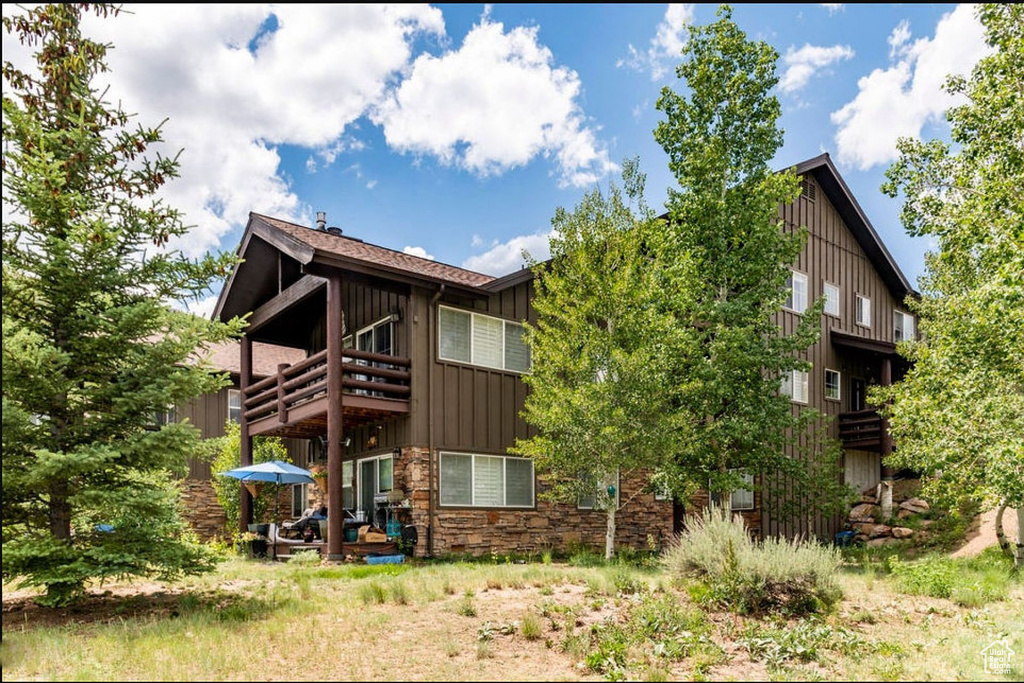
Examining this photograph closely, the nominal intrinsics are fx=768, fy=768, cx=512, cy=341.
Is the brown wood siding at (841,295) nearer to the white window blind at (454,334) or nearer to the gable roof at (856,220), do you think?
the gable roof at (856,220)

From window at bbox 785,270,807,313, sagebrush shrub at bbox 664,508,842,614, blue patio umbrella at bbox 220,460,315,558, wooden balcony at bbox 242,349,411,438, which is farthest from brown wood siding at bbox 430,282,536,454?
window at bbox 785,270,807,313

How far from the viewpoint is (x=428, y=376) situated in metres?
14.9

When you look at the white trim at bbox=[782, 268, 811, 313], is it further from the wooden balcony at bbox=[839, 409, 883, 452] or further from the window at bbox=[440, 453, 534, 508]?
the window at bbox=[440, 453, 534, 508]

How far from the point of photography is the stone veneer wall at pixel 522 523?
47.1ft

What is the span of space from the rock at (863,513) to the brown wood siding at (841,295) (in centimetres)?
56

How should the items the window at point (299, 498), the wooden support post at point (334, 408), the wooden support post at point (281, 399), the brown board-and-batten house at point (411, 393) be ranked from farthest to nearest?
1. the window at point (299, 498)
2. the wooden support post at point (281, 399)
3. the brown board-and-batten house at point (411, 393)
4. the wooden support post at point (334, 408)

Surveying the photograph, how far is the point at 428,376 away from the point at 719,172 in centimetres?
708

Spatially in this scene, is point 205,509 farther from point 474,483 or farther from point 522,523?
point 522,523

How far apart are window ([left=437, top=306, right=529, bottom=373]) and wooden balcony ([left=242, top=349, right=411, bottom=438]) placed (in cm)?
113

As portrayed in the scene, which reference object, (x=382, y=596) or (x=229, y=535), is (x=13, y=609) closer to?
(x=382, y=596)

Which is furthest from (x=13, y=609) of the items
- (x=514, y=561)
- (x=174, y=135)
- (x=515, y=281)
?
(x=515, y=281)

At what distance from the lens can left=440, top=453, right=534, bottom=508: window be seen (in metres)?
14.9

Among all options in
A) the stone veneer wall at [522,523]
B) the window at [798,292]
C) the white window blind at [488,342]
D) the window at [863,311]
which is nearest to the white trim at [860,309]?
the window at [863,311]

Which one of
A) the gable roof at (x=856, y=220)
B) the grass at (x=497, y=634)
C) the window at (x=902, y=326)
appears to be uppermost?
the gable roof at (x=856, y=220)
